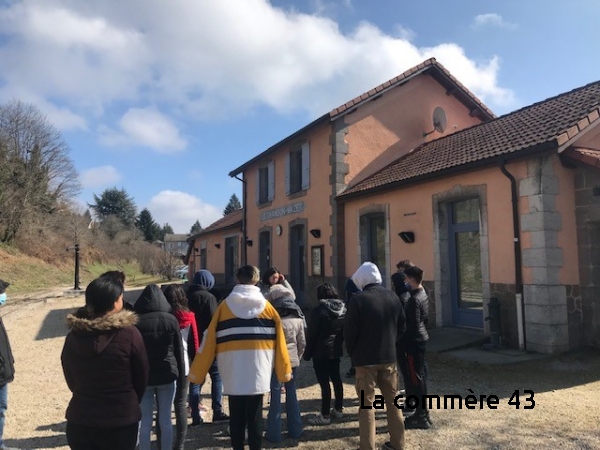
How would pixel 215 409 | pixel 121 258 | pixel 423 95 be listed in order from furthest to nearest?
1. pixel 121 258
2. pixel 423 95
3. pixel 215 409

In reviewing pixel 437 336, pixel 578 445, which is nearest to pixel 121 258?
pixel 437 336

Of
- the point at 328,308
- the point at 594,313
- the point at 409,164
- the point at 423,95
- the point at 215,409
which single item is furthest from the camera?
the point at 423,95

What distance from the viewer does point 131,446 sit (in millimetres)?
2527

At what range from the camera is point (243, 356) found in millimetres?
3430

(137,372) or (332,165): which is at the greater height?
(332,165)

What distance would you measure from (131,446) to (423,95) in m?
13.0

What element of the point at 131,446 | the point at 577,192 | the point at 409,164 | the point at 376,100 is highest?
the point at 376,100

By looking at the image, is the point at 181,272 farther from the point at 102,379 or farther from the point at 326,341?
the point at 102,379

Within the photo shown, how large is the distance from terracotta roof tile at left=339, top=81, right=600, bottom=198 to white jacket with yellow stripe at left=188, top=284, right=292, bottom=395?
591cm

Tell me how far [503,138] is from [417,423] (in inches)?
264

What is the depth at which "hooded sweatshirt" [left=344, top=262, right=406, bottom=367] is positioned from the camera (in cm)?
380

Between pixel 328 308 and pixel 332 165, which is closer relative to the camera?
pixel 328 308

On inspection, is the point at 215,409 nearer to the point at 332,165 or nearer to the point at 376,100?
the point at 332,165

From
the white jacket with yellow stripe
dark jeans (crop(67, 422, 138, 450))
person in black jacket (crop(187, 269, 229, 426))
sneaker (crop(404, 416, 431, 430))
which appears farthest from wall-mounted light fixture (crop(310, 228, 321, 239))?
dark jeans (crop(67, 422, 138, 450))
